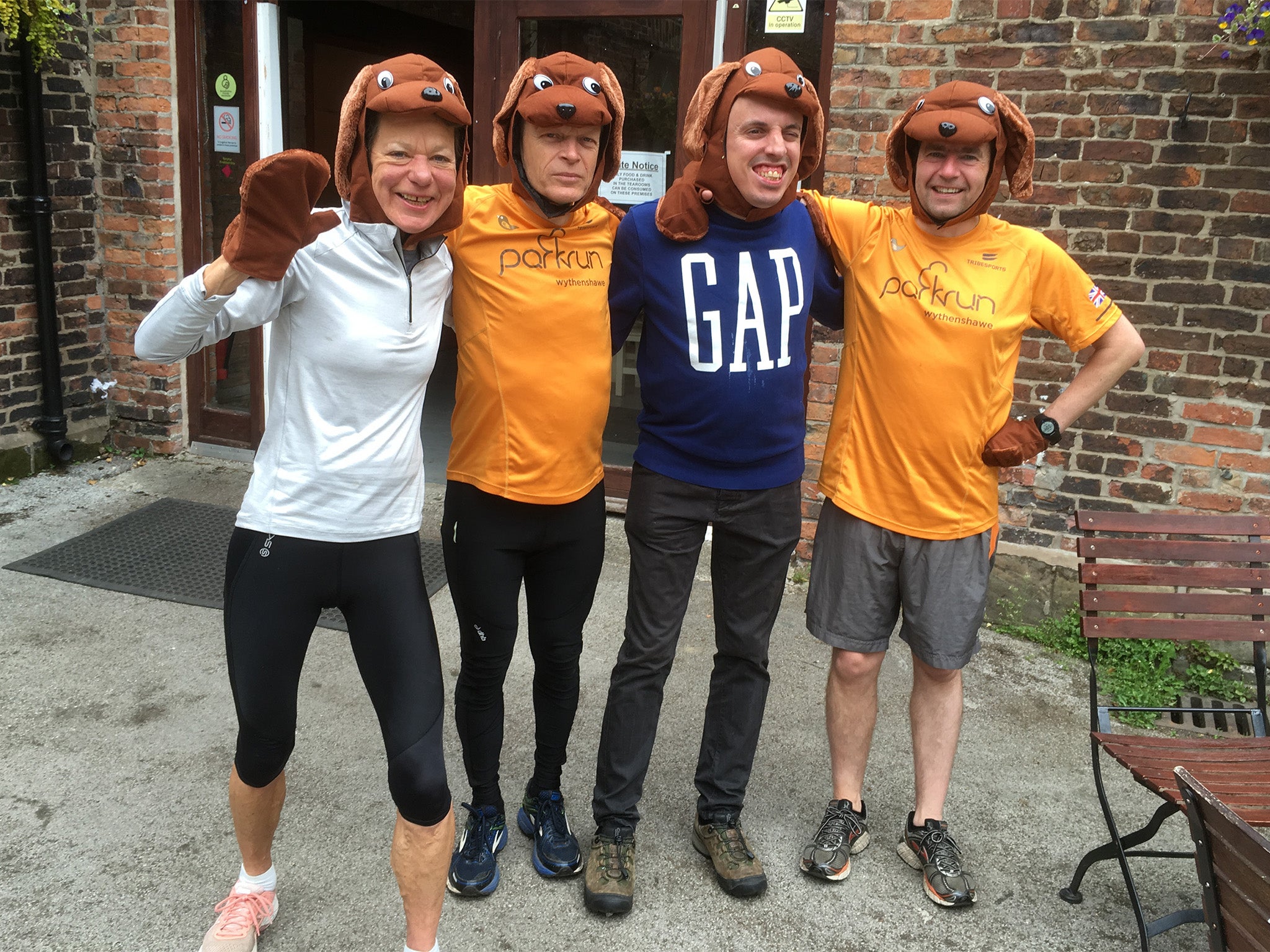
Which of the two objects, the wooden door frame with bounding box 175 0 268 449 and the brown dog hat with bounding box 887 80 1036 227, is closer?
the brown dog hat with bounding box 887 80 1036 227

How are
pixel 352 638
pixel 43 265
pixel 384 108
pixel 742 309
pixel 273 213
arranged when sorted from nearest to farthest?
pixel 273 213
pixel 384 108
pixel 352 638
pixel 742 309
pixel 43 265

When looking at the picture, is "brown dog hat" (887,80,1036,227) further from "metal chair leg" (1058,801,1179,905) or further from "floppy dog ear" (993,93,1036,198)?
"metal chair leg" (1058,801,1179,905)

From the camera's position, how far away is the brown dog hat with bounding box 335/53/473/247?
227 centimetres

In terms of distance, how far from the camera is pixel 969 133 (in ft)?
8.86

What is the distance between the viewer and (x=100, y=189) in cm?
598

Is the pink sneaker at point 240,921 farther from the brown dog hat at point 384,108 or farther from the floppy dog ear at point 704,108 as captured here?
the floppy dog ear at point 704,108

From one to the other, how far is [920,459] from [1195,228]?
2.10 meters

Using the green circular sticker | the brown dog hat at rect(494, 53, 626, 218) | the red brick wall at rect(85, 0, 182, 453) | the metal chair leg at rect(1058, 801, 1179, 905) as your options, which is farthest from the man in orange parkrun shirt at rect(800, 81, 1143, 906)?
the red brick wall at rect(85, 0, 182, 453)

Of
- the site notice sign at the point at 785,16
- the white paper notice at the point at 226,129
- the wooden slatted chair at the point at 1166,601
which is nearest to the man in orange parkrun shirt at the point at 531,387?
the wooden slatted chair at the point at 1166,601

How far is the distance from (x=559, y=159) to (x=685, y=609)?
1.18 m

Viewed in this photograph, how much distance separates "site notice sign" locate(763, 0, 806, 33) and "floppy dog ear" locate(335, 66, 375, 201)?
2.91 meters

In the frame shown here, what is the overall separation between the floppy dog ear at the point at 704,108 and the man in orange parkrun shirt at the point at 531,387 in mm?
180

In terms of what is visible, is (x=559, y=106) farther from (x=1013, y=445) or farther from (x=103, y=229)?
(x=103, y=229)

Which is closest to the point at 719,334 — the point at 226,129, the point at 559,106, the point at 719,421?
Answer: the point at 719,421
